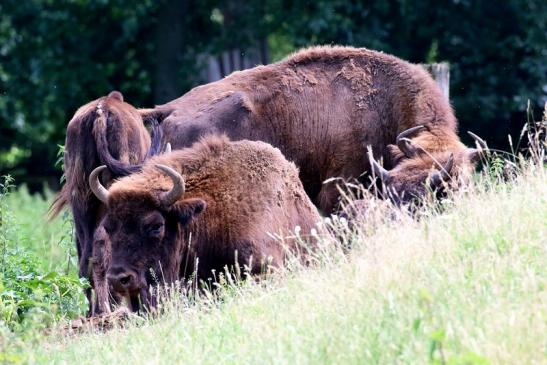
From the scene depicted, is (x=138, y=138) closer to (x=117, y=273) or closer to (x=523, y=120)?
(x=117, y=273)

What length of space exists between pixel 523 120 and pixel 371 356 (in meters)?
14.3

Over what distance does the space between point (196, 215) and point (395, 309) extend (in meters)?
3.49

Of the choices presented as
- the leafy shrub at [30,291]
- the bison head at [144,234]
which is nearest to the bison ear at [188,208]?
the bison head at [144,234]

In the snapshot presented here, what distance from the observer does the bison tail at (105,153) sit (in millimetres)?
10125

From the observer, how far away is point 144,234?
30.1ft

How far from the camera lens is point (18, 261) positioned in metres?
9.41

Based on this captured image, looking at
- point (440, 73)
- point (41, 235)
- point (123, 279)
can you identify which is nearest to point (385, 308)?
point (123, 279)

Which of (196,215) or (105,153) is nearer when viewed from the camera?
(196,215)

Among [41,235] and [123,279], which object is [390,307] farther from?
[41,235]

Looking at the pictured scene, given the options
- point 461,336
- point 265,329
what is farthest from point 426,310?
point 265,329

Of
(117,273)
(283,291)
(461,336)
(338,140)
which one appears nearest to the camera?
(461,336)

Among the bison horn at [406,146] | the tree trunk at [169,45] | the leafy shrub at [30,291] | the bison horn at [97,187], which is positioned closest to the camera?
the leafy shrub at [30,291]

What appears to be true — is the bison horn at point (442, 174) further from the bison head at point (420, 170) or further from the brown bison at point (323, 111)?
the brown bison at point (323, 111)

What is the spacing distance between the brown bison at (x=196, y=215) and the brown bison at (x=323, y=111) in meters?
1.63
